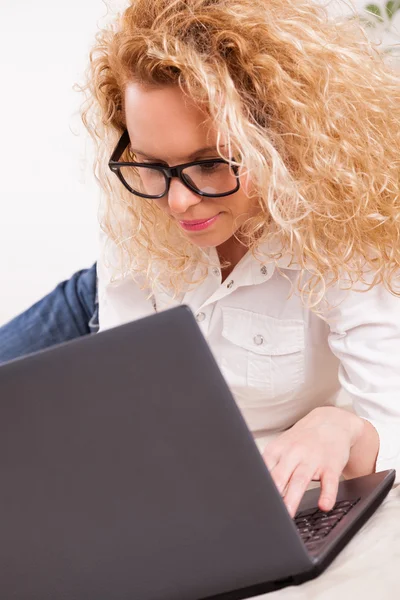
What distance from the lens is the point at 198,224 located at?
3.94 ft

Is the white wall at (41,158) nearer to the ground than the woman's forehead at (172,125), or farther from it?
nearer to the ground

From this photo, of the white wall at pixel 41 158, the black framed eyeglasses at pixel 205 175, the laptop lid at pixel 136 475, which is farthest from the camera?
the white wall at pixel 41 158

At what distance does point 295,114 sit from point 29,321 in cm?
102

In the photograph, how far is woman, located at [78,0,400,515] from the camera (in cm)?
110

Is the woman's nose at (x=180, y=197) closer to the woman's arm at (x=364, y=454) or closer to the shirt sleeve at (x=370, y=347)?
the shirt sleeve at (x=370, y=347)

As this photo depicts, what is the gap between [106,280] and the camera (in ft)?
5.32

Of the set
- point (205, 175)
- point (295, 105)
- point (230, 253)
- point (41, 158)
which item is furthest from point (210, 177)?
point (41, 158)

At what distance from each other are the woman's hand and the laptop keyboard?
0.04 ft

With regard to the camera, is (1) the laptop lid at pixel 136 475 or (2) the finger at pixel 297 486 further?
(2) the finger at pixel 297 486

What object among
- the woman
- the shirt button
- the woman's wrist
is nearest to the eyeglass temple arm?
the woman

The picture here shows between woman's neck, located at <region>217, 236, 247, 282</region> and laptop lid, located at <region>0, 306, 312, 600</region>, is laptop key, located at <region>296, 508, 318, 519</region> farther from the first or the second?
woman's neck, located at <region>217, 236, 247, 282</region>

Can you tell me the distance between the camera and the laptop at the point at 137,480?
0.60 metres

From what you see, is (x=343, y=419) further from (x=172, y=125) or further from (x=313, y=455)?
(x=172, y=125)

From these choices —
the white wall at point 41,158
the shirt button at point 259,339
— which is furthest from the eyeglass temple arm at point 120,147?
the white wall at point 41,158
